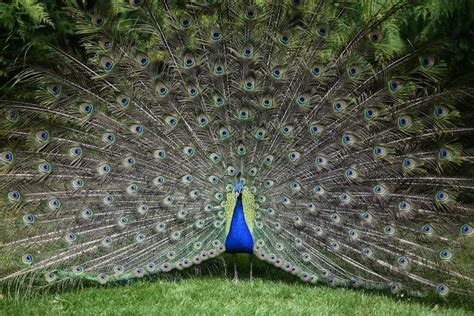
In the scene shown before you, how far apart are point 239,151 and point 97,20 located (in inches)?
65.0

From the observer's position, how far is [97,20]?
5.21 m

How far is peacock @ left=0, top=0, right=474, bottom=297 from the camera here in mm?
5082

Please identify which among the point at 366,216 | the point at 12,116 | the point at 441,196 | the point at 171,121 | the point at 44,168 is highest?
the point at 12,116

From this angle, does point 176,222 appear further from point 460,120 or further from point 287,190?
point 460,120

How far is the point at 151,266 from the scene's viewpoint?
17.5 ft

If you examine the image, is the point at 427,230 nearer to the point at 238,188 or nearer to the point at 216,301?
the point at 238,188

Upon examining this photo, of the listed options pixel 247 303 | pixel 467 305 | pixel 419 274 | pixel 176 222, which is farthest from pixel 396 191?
pixel 176 222

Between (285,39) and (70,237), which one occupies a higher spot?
(285,39)

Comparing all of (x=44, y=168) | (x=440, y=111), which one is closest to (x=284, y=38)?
(x=440, y=111)

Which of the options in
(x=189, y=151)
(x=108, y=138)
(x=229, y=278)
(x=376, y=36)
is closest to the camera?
(x=376, y=36)

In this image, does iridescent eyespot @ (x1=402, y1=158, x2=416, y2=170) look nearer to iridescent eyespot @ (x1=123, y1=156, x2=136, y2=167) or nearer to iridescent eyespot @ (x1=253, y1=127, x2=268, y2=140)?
iridescent eyespot @ (x1=253, y1=127, x2=268, y2=140)

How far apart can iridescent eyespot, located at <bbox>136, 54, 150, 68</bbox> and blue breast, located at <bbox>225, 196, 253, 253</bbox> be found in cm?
143

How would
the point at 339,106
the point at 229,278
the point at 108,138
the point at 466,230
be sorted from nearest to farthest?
the point at 466,230, the point at 339,106, the point at 108,138, the point at 229,278

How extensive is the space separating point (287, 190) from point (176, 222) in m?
1.02
